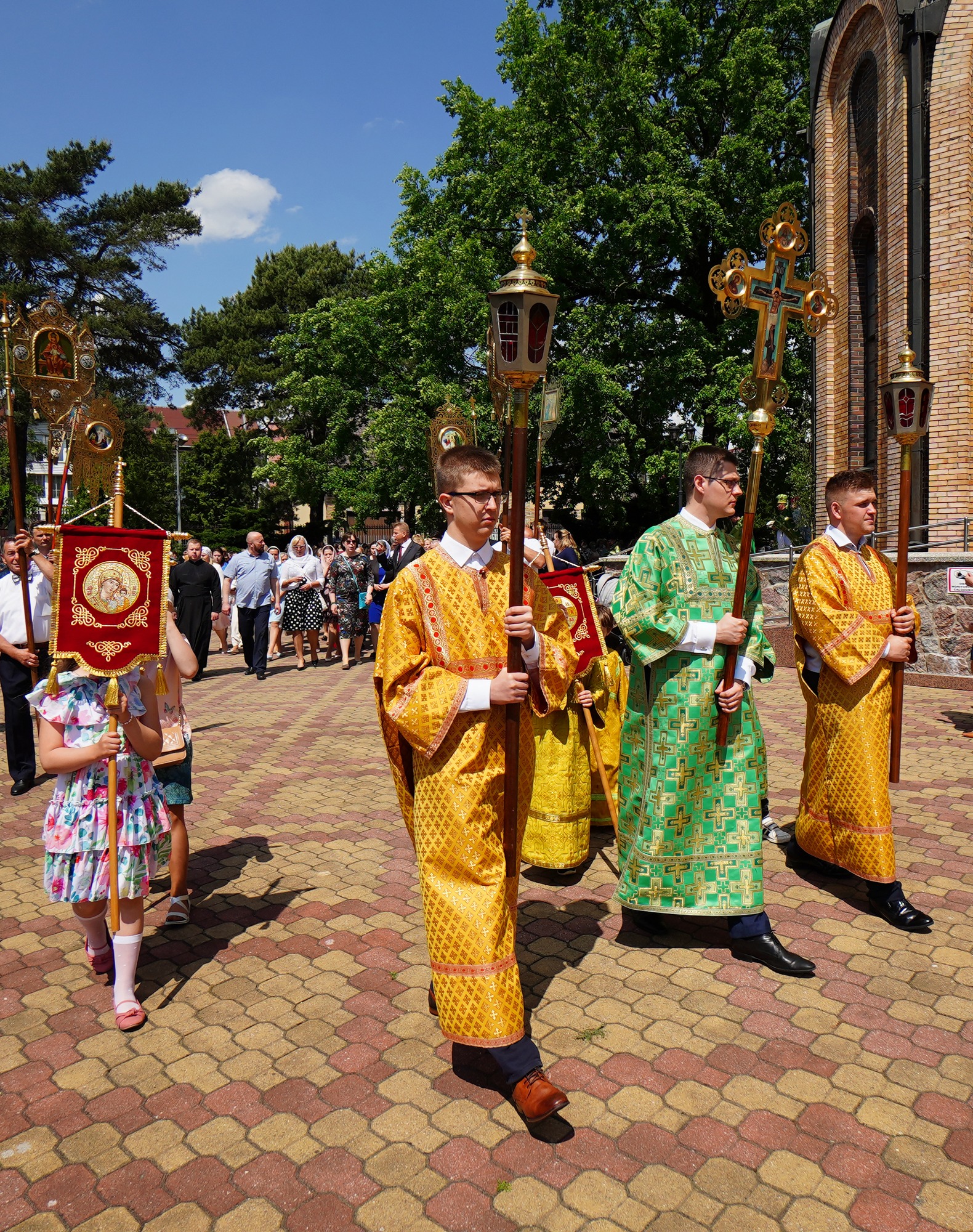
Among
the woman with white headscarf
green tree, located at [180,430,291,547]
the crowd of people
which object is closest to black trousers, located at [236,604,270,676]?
the woman with white headscarf

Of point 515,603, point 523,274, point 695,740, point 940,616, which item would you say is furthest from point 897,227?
point 515,603

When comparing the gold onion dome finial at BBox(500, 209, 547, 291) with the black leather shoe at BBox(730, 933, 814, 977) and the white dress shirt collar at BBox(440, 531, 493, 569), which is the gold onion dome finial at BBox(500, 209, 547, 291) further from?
the black leather shoe at BBox(730, 933, 814, 977)

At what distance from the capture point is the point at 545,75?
68.3 feet

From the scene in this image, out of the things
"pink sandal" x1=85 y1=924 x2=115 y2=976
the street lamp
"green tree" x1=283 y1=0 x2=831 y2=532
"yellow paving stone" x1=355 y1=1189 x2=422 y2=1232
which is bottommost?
"yellow paving stone" x1=355 y1=1189 x2=422 y2=1232

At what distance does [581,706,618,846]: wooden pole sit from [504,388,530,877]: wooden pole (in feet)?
6.42

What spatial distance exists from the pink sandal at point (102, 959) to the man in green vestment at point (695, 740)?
2307 millimetres

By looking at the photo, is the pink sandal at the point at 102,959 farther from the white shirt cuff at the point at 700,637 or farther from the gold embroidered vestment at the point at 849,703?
the gold embroidered vestment at the point at 849,703

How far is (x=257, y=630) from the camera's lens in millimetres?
13430

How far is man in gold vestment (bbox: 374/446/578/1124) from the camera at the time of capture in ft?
9.82

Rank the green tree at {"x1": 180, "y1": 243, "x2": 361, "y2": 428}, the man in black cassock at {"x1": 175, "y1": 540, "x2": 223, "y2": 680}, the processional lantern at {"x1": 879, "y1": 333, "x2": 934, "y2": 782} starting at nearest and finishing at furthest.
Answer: the processional lantern at {"x1": 879, "y1": 333, "x2": 934, "y2": 782}
the man in black cassock at {"x1": 175, "y1": 540, "x2": 223, "y2": 680}
the green tree at {"x1": 180, "y1": 243, "x2": 361, "y2": 428}

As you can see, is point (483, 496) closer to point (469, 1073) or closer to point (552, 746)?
point (469, 1073)

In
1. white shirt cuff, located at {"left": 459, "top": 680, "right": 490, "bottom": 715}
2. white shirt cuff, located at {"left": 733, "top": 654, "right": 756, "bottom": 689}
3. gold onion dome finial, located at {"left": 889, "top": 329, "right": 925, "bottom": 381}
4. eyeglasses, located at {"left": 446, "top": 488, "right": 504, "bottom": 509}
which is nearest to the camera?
white shirt cuff, located at {"left": 459, "top": 680, "right": 490, "bottom": 715}

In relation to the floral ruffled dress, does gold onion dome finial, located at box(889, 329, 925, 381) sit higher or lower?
higher

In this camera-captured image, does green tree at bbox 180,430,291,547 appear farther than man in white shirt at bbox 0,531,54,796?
Yes
